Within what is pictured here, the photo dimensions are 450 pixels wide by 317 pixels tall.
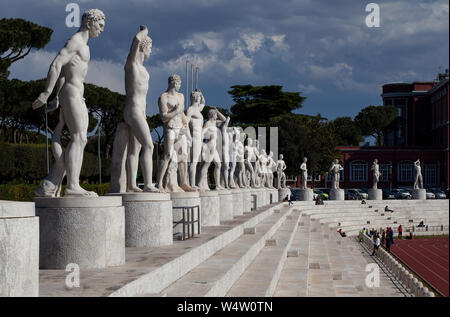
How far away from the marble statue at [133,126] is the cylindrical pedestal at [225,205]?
5.88 meters

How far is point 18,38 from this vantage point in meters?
35.6

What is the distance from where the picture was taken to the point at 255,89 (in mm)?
63656

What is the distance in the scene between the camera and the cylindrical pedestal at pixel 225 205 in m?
15.2

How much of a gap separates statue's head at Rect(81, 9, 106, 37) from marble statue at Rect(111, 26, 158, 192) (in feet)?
5.25

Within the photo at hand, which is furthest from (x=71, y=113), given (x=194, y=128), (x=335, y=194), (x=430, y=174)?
(x=430, y=174)

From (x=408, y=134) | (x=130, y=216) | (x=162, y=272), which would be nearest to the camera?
(x=162, y=272)

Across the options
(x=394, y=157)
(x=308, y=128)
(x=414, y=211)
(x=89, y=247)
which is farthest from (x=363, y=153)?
(x=89, y=247)

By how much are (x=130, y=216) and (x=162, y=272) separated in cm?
241

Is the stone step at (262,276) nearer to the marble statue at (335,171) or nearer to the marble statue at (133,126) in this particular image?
the marble statue at (133,126)

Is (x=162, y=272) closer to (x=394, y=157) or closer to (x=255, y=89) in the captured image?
(x=255, y=89)

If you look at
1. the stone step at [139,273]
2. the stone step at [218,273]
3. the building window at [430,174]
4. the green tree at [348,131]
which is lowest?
the stone step at [218,273]

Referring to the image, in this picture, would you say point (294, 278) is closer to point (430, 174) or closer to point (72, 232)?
point (72, 232)

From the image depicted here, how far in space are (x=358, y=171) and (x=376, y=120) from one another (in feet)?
67.5

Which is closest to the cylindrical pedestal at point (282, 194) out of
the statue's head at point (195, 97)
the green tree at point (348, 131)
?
the statue's head at point (195, 97)
